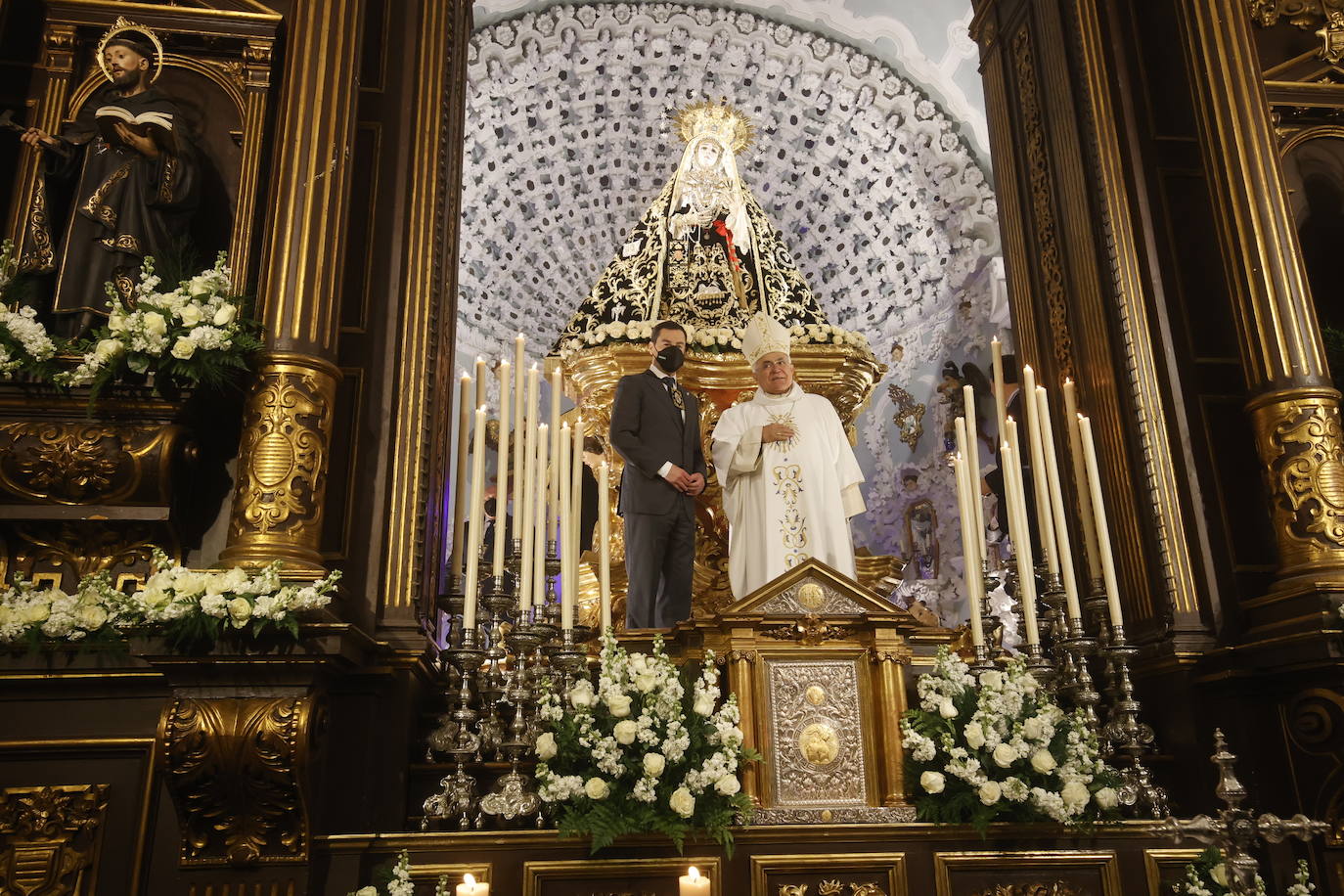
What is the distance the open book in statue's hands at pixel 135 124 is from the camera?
399cm

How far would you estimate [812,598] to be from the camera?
3.50 meters

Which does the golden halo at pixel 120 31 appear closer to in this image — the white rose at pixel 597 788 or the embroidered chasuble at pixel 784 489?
the embroidered chasuble at pixel 784 489

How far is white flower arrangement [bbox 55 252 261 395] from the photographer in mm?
3521

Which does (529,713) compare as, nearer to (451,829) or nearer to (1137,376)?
(451,829)

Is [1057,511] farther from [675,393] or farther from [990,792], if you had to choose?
[675,393]

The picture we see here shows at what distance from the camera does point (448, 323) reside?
→ 16.0 feet

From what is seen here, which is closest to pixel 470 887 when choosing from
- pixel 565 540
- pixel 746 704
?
pixel 746 704

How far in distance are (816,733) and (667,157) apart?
841cm

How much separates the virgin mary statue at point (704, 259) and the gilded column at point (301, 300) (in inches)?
84.5

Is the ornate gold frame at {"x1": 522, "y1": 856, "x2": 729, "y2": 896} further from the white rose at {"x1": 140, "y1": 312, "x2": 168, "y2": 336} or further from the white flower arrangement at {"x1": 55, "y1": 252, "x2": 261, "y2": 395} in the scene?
the white rose at {"x1": 140, "y1": 312, "x2": 168, "y2": 336}

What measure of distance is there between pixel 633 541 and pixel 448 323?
123 centimetres

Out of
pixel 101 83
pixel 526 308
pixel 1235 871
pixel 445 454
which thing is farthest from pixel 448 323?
pixel 526 308

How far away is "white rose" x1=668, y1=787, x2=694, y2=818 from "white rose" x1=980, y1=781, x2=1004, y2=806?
0.82 metres

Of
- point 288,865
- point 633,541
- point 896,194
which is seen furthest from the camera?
point 896,194
